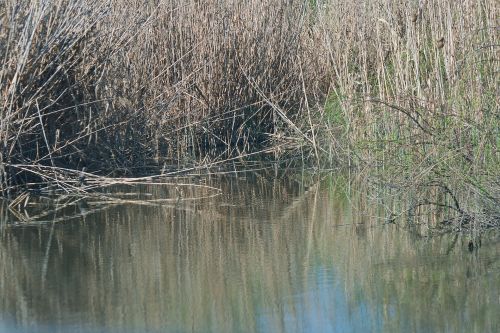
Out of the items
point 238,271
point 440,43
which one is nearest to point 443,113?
point 440,43

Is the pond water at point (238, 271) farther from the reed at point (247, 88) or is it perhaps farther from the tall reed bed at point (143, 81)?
the tall reed bed at point (143, 81)

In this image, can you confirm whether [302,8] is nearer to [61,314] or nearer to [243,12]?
[243,12]

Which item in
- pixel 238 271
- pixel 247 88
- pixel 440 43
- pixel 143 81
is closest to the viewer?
pixel 238 271

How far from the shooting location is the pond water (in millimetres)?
3992

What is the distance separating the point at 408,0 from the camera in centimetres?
634

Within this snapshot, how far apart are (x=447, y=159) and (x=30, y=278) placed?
96.7 inches

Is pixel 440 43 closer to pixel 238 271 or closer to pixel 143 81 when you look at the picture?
pixel 238 271

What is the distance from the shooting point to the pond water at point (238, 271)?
3992 mm

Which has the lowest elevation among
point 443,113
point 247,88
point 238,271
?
point 238,271

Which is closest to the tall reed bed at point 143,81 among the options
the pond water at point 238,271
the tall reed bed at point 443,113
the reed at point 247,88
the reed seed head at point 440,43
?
the reed at point 247,88

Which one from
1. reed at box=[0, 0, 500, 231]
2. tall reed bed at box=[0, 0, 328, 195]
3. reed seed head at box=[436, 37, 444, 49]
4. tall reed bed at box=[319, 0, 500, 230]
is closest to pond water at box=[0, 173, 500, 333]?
tall reed bed at box=[319, 0, 500, 230]

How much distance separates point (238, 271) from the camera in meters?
4.75

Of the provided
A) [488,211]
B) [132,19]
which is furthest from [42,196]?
[488,211]

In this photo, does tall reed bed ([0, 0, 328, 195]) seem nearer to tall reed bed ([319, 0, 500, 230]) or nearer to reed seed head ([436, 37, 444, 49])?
tall reed bed ([319, 0, 500, 230])
